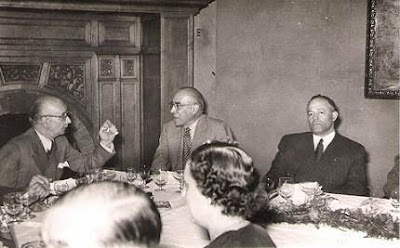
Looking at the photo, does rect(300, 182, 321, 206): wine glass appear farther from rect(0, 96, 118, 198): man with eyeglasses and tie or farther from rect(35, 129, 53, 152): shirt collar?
rect(35, 129, 53, 152): shirt collar

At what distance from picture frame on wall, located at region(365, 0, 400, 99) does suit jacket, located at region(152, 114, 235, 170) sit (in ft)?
4.26

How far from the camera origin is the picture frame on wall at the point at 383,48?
13.9 feet

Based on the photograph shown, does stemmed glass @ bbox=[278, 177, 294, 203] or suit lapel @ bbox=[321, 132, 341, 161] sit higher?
suit lapel @ bbox=[321, 132, 341, 161]

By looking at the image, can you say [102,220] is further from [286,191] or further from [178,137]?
[178,137]

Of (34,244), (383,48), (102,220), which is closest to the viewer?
(102,220)

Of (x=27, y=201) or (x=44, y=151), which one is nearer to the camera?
(x=27, y=201)

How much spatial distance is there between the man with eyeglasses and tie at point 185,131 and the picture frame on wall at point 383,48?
1296mm

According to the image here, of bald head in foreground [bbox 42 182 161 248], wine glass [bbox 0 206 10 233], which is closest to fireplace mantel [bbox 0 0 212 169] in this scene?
wine glass [bbox 0 206 10 233]

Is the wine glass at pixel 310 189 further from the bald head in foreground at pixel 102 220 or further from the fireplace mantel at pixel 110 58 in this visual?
the fireplace mantel at pixel 110 58

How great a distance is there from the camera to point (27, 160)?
3.30 m

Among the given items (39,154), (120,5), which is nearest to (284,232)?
(39,154)

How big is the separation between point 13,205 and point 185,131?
1.77 metres

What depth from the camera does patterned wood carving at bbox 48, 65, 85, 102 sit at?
451 cm

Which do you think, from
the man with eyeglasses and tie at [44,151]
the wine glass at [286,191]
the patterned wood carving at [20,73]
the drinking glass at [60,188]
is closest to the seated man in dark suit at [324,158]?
the wine glass at [286,191]
